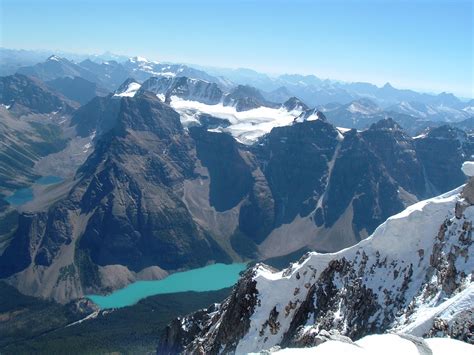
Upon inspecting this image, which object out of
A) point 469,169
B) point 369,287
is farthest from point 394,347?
point 469,169

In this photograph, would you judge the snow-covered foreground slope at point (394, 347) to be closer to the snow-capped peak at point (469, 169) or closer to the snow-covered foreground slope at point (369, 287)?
the snow-covered foreground slope at point (369, 287)

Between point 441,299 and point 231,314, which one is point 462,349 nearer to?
point 441,299

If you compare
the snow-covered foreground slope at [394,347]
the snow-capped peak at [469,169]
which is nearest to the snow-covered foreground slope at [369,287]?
the snow-capped peak at [469,169]

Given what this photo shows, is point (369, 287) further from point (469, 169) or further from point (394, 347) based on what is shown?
point (394, 347)

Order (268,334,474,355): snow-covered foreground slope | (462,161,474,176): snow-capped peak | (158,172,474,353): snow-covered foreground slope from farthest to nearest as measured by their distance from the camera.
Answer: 1. (462,161,474,176): snow-capped peak
2. (158,172,474,353): snow-covered foreground slope
3. (268,334,474,355): snow-covered foreground slope

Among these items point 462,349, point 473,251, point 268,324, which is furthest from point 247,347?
point 462,349

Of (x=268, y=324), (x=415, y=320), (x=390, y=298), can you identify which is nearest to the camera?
(x=415, y=320)

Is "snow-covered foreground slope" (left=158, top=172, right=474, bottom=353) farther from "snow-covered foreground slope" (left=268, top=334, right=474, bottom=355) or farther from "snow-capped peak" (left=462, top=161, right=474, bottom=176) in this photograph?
"snow-covered foreground slope" (left=268, top=334, right=474, bottom=355)

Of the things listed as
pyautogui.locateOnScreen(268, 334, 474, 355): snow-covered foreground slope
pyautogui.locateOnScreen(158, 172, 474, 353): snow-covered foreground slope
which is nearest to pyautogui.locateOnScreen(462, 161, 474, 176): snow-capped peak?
pyautogui.locateOnScreen(158, 172, 474, 353): snow-covered foreground slope
